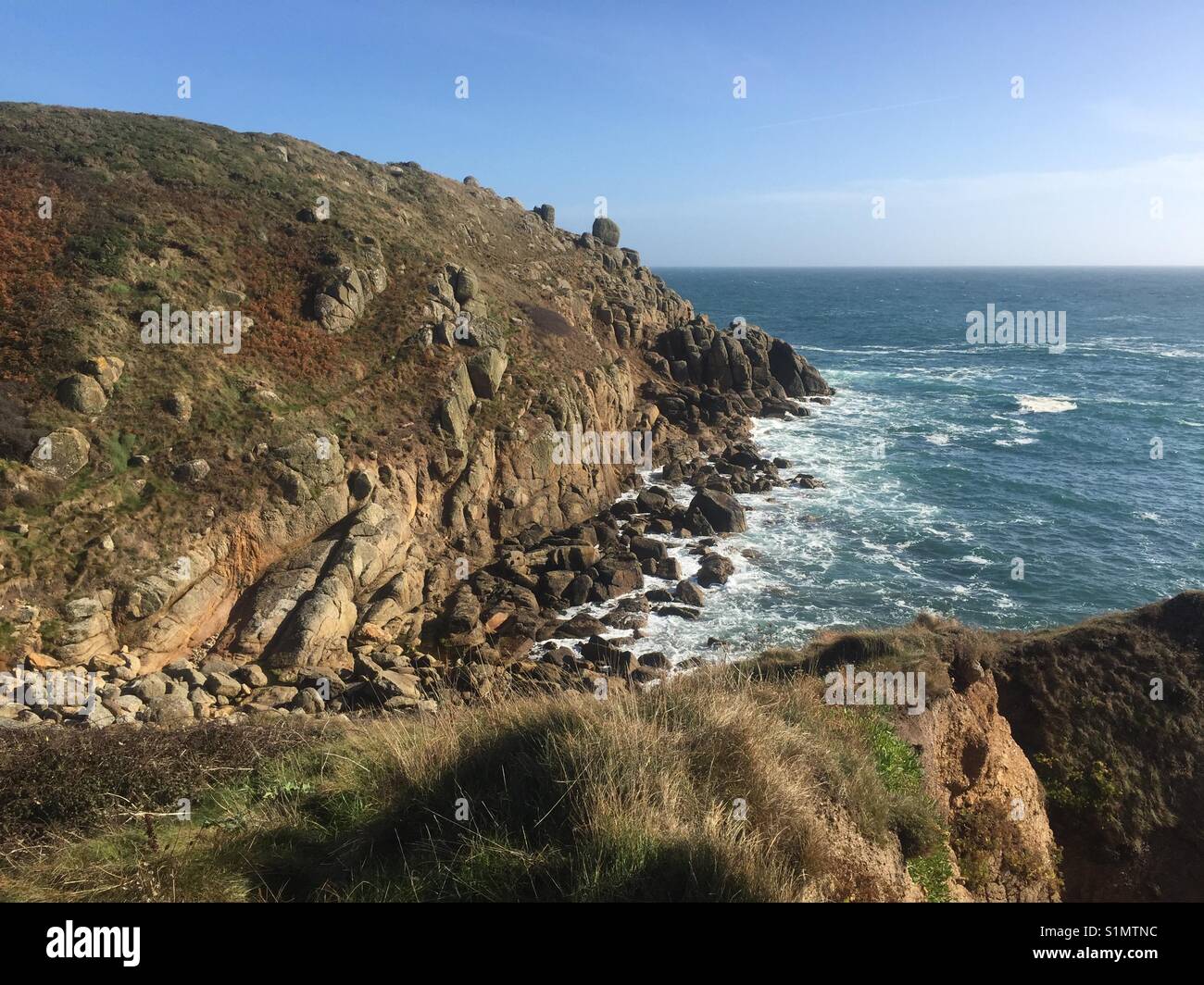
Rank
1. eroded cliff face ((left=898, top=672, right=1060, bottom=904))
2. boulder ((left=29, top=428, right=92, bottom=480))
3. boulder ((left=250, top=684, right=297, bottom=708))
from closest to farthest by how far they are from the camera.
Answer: eroded cliff face ((left=898, top=672, right=1060, bottom=904)), boulder ((left=250, top=684, right=297, bottom=708)), boulder ((left=29, top=428, right=92, bottom=480))

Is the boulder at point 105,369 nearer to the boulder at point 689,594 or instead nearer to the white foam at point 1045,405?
the boulder at point 689,594

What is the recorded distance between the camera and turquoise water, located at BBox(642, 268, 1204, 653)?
25125 mm

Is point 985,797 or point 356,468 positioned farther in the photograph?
point 356,468

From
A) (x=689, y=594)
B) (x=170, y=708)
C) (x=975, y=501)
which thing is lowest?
(x=170, y=708)

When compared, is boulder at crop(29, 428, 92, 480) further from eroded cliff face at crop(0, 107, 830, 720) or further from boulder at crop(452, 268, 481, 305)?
boulder at crop(452, 268, 481, 305)

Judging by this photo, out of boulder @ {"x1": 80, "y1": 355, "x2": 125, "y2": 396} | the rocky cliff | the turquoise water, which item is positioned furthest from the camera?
the turquoise water

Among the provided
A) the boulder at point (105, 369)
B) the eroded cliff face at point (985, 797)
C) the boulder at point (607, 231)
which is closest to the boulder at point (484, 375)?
the boulder at point (105, 369)

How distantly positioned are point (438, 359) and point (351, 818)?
85.9ft

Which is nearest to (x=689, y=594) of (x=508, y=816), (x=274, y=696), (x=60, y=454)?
(x=274, y=696)

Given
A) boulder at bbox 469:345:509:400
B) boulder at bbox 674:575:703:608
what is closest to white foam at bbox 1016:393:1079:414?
boulder at bbox 674:575:703:608

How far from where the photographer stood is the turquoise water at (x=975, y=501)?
2512 centimetres

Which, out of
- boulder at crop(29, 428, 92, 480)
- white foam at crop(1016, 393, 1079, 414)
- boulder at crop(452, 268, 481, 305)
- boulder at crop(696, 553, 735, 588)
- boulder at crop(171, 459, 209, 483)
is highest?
boulder at crop(452, 268, 481, 305)

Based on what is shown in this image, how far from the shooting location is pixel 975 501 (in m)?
34.7

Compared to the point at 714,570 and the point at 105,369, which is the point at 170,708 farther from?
the point at 714,570
